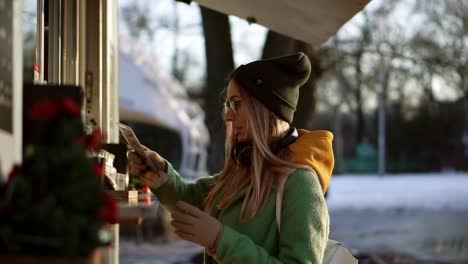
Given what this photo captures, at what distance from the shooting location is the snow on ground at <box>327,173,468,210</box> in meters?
21.0

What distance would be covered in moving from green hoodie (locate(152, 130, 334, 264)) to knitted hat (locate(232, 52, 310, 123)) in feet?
0.48

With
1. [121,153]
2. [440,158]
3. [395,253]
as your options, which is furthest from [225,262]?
[440,158]

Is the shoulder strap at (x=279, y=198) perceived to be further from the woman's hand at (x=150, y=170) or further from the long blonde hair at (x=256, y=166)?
the woman's hand at (x=150, y=170)

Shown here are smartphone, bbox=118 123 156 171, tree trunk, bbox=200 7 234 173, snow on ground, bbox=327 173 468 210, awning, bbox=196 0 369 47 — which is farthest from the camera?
snow on ground, bbox=327 173 468 210

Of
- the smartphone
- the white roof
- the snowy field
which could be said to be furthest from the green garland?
the white roof

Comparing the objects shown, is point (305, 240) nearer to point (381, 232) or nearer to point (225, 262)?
point (225, 262)

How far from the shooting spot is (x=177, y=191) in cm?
326

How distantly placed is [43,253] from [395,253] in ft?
37.2

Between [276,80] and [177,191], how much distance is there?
2.14 ft

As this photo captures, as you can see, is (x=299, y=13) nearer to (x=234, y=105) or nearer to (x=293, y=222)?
(x=234, y=105)

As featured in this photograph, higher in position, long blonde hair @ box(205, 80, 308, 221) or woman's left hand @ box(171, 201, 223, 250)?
long blonde hair @ box(205, 80, 308, 221)

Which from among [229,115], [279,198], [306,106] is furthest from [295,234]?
[306,106]

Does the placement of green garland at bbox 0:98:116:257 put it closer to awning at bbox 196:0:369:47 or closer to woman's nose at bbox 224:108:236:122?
woman's nose at bbox 224:108:236:122

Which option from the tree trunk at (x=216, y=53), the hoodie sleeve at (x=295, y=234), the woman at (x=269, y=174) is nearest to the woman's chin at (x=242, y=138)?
the woman at (x=269, y=174)
